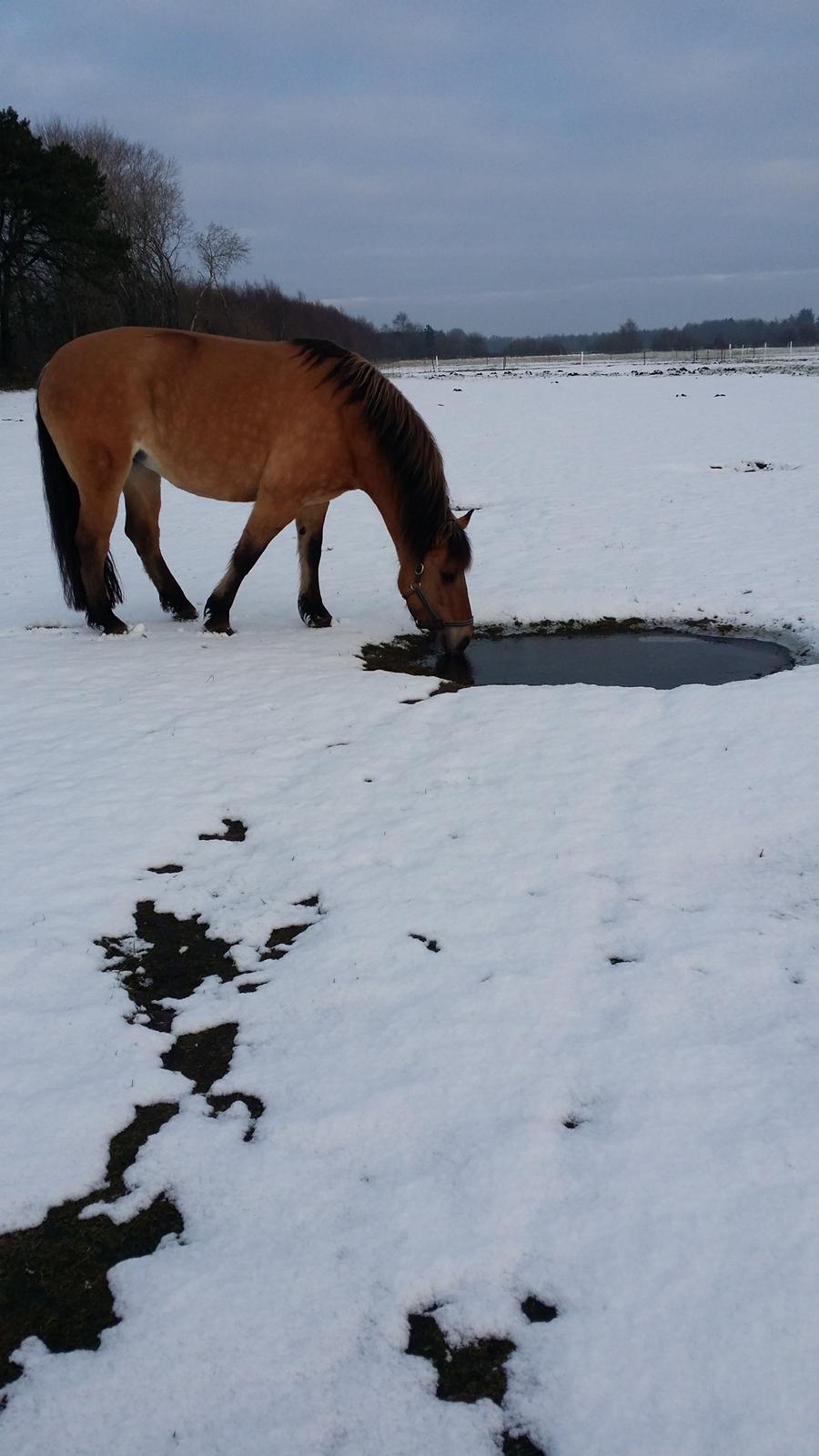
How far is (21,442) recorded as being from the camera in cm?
1925

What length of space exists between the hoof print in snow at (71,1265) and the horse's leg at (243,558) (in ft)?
14.1

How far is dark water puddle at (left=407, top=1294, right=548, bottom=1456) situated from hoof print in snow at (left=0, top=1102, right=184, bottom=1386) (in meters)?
0.58

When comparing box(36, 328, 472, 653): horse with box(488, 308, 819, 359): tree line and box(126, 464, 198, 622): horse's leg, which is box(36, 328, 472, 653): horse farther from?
box(488, 308, 819, 359): tree line

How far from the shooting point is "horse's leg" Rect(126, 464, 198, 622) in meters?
6.34

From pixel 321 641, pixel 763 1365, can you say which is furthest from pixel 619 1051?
pixel 321 641

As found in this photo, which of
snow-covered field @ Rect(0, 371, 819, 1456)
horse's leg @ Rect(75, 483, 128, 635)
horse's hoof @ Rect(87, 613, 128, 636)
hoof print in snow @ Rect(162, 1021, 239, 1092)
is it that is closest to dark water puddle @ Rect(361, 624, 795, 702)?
snow-covered field @ Rect(0, 371, 819, 1456)

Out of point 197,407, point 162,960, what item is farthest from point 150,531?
point 162,960

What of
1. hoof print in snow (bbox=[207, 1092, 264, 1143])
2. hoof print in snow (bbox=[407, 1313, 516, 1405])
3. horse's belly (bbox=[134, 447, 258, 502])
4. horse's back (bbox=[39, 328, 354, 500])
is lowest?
hoof print in snow (bbox=[407, 1313, 516, 1405])

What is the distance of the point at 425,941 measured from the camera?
9.61 feet

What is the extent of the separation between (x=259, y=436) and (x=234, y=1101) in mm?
4499

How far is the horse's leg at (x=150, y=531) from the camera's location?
20.8 ft

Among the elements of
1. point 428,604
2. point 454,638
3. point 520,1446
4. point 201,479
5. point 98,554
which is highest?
point 201,479

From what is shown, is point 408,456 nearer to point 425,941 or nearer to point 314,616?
point 314,616

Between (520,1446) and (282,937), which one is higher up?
(282,937)
